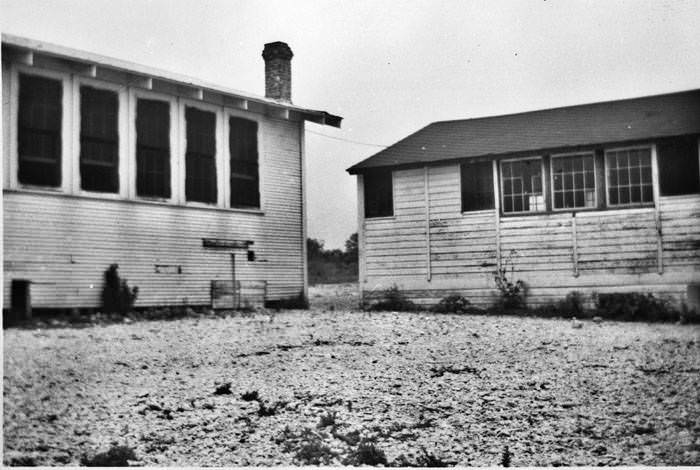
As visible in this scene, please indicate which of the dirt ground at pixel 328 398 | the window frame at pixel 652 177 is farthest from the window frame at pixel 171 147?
the window frame at pixel 652 177

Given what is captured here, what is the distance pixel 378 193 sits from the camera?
10.6 m

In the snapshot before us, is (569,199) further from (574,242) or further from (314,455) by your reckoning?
(314,455)

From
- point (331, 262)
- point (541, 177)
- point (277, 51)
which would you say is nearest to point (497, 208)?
point (541, 177)

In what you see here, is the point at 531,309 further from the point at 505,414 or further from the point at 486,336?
the point at 505,414

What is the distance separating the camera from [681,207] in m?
7.45

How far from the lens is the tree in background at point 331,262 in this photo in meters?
8.44

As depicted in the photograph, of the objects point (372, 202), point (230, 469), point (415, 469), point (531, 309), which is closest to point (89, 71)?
point (230, 469)

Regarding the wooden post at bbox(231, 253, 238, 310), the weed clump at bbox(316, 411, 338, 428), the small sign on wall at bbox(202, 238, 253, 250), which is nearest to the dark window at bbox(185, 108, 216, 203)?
the small sign on wall at bbox(202, 238, 253, 250)

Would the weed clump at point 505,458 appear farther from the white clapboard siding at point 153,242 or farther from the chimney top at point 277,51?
the chimney top at point 277,51

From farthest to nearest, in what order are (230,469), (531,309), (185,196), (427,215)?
(427,215)
(531,309)
(185,196)
(230,469)

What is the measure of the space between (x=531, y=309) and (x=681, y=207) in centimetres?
235

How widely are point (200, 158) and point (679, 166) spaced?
615 cm

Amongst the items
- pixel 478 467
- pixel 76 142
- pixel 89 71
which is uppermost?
pixel 89 71

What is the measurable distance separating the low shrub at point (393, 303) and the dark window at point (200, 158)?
3.60 metres
